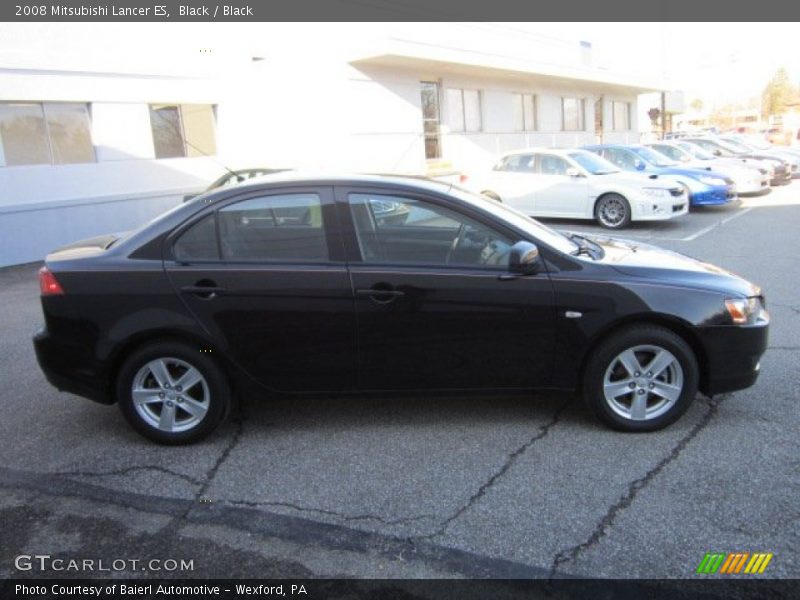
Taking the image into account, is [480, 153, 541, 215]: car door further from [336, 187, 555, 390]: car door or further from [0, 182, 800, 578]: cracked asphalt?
[336, 187, 555, 390]: car door

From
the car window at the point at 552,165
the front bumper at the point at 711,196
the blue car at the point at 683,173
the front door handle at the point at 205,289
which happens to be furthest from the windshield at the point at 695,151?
the front door handle at the point at 205,289

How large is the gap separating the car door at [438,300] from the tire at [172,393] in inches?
35.6

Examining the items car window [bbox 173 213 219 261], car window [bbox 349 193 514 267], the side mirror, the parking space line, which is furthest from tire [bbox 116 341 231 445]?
the parking space line

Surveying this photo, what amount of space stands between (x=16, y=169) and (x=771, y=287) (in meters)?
11.6

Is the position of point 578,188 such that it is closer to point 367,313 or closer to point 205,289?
point 367,313

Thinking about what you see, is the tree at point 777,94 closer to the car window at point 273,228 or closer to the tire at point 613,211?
the tire at point 613,211

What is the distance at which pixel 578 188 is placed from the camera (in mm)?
12586

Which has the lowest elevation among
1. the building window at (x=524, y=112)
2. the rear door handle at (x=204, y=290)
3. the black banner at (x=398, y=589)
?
the black banner at (x=398, y=589)

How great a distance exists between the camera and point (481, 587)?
2654mm

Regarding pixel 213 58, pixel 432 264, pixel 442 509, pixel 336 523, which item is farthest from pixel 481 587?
pixel 213 58

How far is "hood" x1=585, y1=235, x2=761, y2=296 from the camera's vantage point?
3848 millimetres

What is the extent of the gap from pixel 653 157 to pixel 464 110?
19.2 ft

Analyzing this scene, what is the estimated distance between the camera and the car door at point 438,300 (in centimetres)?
378

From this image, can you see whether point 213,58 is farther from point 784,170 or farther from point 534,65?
point 784,170
